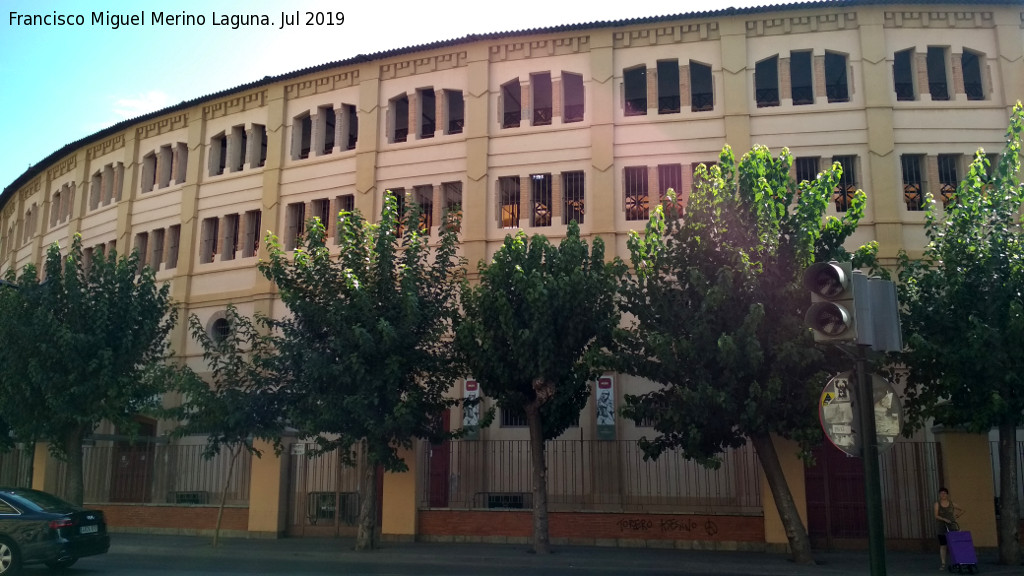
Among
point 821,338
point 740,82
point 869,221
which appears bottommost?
point 821,338

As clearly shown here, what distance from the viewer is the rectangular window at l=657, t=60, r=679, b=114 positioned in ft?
74.4

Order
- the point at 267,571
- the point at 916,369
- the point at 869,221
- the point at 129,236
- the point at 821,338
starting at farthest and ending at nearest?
the point at 129,236, the point at 869,221, the point at 916,369, the point at 267,571, the point at 821,338

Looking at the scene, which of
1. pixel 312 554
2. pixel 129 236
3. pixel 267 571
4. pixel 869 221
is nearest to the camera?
pixel 267 571

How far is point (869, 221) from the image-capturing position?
20.5 m

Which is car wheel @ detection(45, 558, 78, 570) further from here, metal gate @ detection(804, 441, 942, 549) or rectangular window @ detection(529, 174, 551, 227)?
metal gate @ detection(804, 441, 942, 549)

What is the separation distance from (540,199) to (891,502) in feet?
37.2

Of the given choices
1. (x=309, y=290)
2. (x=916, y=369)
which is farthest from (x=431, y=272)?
(x=916, y=369)

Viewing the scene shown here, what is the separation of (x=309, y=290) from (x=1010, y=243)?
1327 cm

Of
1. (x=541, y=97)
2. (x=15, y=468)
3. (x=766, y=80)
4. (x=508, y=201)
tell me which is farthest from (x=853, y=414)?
(x=15, y=468)

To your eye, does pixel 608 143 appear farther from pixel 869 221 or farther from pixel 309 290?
pixel 309 290

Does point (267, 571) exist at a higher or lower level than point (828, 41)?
lower

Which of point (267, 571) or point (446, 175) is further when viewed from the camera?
point (446, 175)

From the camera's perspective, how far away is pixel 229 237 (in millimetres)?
25875

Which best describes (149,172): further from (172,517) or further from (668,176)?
(668,176)
